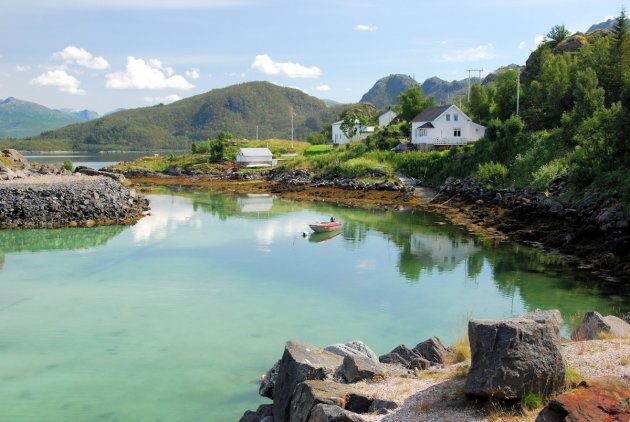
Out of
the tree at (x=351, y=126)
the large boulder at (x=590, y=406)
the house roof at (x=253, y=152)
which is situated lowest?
the large boulder at (x=590, y=406)

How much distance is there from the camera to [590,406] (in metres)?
6.96

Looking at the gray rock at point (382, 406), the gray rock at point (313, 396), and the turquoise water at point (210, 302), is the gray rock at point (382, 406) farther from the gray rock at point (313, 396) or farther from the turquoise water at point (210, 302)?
the turquoise water at point (210, 302)

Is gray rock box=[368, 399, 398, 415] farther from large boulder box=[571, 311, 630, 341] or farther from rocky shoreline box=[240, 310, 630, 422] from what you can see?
large boulder box=[571, 311, 630, 341]

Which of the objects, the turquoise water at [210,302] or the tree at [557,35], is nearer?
the turquoise water at [210,302]

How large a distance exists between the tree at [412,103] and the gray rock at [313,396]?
7020cm

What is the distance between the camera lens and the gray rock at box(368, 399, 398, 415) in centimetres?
845

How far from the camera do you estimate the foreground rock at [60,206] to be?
3791 centimetres

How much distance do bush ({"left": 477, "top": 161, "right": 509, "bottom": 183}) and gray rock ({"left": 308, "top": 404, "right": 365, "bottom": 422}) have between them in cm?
4078

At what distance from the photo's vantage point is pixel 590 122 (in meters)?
39.3

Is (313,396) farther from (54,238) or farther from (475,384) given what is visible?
(54,238)

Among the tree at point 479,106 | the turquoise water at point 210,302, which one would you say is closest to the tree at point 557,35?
the tree at point 479,106

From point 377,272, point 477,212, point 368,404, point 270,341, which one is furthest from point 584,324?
point 477,212

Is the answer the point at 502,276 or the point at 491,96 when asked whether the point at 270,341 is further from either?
the point at 491,96

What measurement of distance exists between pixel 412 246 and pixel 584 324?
64.1ft
